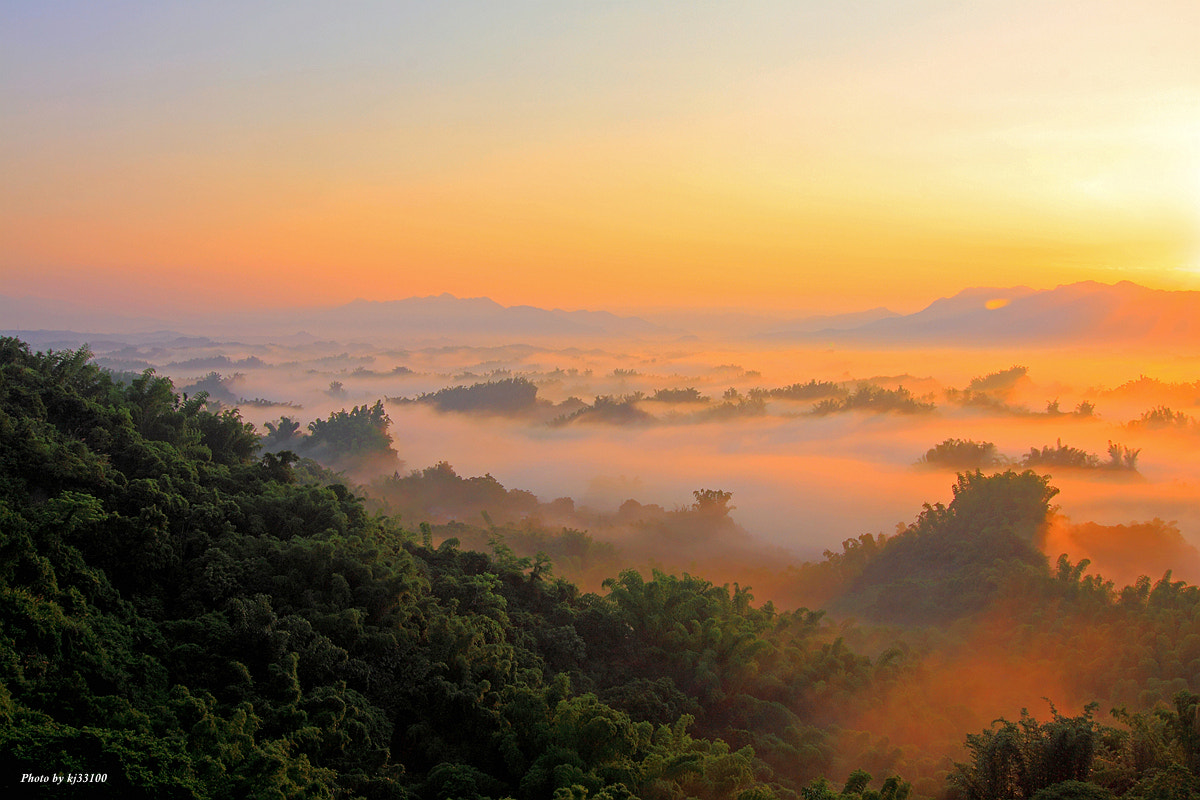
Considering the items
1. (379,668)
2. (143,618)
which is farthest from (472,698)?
(143,618)

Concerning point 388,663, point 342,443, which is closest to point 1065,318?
point 342,443

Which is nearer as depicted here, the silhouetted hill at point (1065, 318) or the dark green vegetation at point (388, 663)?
the dark green vegetation at point (388, 663)

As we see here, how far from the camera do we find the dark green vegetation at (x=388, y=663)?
835 cm

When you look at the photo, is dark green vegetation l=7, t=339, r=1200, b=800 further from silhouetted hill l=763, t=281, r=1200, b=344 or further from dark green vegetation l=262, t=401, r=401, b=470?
silhouetted hill l=763, t=281, r=1200, b=344

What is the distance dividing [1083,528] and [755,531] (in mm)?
17862

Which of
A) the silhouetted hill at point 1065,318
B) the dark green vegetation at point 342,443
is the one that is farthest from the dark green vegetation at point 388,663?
the silhouetted hill at point 1065,318

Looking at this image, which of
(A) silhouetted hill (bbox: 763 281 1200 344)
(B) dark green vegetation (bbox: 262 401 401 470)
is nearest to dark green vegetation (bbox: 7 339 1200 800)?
(B) dark green vegetation (bbox: 262 401 401 470)

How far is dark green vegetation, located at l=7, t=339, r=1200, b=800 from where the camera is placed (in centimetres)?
835

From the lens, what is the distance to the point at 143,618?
1011 cm

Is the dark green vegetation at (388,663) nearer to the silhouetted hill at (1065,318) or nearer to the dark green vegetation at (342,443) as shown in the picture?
the dark green vegetation at (342,443)

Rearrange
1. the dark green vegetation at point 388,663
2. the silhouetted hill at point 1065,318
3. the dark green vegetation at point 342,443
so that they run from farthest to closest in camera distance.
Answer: the silhouetted hill at point 1065,318 → the dark green vegetation at point 342,443 → the dark green vegetation at point 388,663

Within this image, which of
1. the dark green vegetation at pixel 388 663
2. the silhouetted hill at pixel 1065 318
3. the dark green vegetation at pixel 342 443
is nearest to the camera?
the dark green vegetation at pixel 388 663

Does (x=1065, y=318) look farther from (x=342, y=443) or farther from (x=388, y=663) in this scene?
(x=388, y=663)

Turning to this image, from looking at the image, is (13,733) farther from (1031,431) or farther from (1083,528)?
(1031,431)
